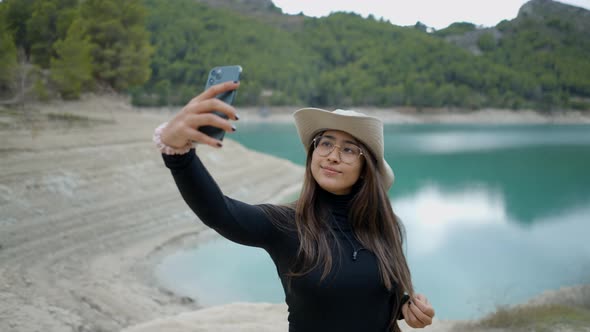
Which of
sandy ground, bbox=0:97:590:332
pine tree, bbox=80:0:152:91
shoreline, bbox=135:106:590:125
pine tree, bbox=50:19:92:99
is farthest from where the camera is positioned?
shoreline, bbox=135:106:590:125

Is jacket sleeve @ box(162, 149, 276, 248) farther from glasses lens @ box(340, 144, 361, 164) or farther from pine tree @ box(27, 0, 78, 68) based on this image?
pine tree @ box(27, 0, 78, 68)

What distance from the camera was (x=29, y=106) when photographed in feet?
31.4

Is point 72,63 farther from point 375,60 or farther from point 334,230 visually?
point 375,60

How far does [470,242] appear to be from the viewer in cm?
979

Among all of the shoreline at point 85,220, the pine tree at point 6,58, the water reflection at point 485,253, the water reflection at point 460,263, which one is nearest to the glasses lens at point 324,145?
the shoreline at point 85,220

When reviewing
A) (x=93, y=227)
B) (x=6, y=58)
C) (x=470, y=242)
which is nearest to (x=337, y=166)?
(x=93, y=227)

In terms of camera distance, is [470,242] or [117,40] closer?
[470,242]

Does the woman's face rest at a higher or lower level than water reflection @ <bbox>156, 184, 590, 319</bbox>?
higher

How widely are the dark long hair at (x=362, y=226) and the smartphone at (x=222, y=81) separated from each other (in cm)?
46

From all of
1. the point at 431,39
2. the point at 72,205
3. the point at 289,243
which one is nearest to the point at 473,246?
the point at 72,205

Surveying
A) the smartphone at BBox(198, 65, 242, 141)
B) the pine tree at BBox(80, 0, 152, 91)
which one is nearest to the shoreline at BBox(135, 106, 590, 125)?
the pine tree at BBox(80, 0, 152, 91)

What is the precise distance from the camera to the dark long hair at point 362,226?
1.36 meters

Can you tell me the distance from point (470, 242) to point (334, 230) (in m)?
9.21

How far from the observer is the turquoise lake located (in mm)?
6930
